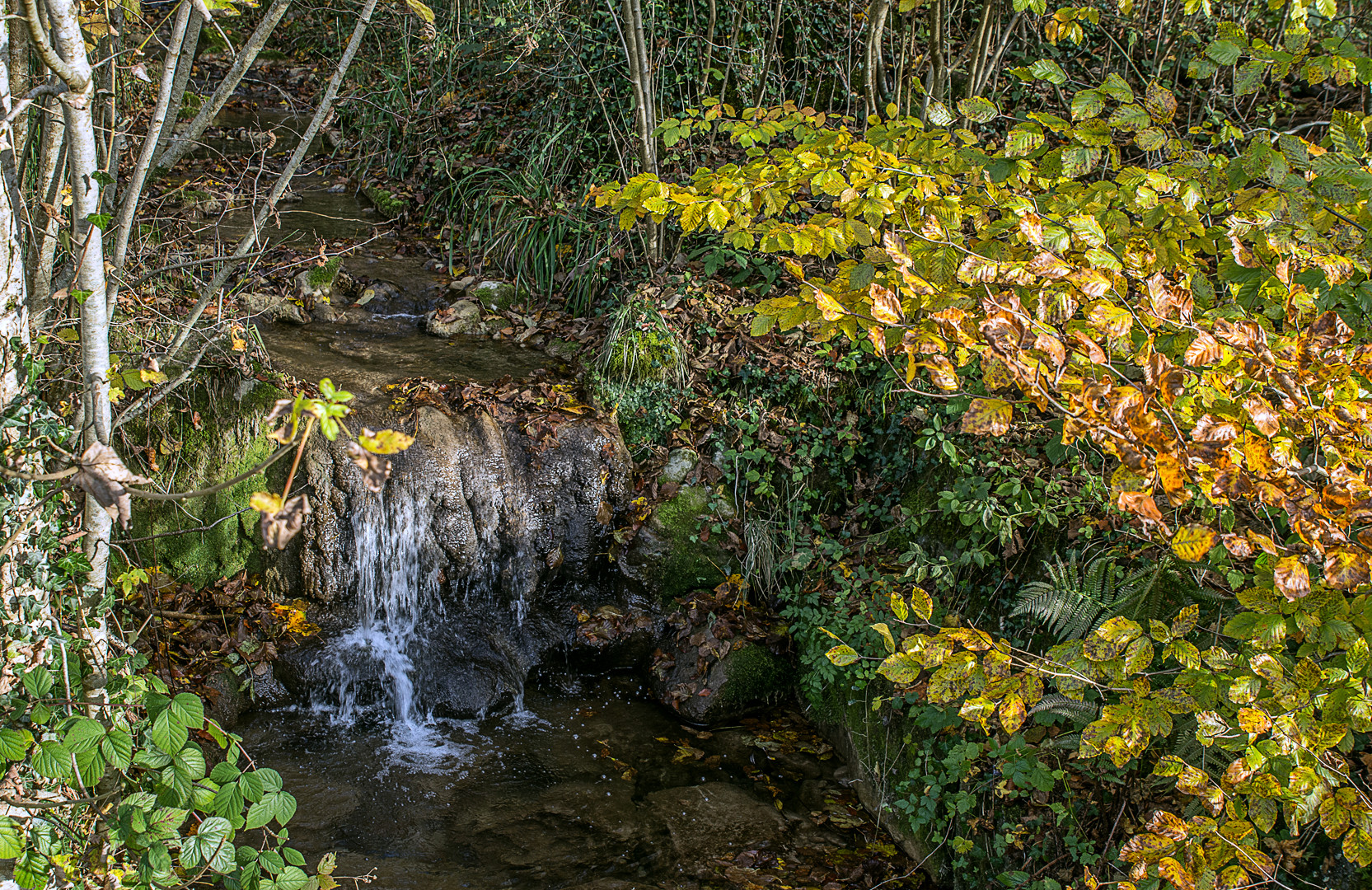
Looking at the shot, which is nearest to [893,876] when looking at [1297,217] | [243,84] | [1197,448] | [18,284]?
[1197,448]

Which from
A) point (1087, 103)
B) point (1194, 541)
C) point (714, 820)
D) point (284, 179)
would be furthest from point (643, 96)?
point (1194, 541)

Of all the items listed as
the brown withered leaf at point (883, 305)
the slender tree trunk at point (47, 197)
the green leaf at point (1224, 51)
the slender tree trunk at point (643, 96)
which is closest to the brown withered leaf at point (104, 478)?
the slender tree trunk at point (47, 197)

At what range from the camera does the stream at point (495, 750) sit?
4.05 m

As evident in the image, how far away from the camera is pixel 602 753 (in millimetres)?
4828

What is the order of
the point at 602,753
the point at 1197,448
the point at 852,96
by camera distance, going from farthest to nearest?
the point at 852,96
the point at 602,753
the point at 1197,448

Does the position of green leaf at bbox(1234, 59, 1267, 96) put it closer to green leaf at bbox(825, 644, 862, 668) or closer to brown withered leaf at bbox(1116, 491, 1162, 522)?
brown withered leaf at bbox(1116, 491, 1162, 522)

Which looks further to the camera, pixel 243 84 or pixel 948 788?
pixel 243 84

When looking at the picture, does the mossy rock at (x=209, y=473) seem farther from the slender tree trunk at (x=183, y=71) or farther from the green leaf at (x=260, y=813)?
the green leaf at (x=260, y=813)

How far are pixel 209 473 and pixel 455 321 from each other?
7.82 feet

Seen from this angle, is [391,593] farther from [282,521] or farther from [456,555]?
[282,521]

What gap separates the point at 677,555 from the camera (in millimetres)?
5703

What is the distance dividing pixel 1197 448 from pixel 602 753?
3728mm

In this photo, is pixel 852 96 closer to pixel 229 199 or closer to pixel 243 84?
pixel 229 199

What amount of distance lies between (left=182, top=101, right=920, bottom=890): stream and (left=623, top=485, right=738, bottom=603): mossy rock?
0.30 metres
